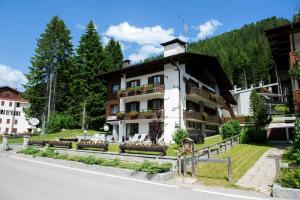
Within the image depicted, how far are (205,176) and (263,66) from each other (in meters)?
66.7

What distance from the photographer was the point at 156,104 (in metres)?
32.5

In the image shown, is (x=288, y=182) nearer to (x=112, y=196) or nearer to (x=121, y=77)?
(x=112, y=196)

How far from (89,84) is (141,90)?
15995 millimetres

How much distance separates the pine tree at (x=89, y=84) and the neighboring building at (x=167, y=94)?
19.9 ft

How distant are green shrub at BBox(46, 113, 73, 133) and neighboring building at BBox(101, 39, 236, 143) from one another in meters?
10.5

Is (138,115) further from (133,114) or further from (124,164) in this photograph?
(124,164)

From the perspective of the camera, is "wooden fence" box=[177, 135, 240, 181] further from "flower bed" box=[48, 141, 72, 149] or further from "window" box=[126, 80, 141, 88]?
"window" box=[126, 80, 141, 88]

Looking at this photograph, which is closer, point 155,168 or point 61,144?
point 155,168

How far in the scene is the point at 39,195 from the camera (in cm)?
841

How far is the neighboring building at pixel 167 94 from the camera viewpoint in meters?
30.1

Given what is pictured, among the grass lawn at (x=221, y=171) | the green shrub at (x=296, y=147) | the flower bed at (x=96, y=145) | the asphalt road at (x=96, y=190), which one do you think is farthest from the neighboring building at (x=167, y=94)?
the asphalt road at (x=96, y=190)

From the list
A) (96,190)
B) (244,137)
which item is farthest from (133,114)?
(96,190)

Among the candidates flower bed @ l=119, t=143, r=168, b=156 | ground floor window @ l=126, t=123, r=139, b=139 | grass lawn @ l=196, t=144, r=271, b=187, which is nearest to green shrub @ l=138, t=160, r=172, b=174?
grass lawn @ l=196, t=144, r=271, b=187

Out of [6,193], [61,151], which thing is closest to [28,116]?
[61,151]
